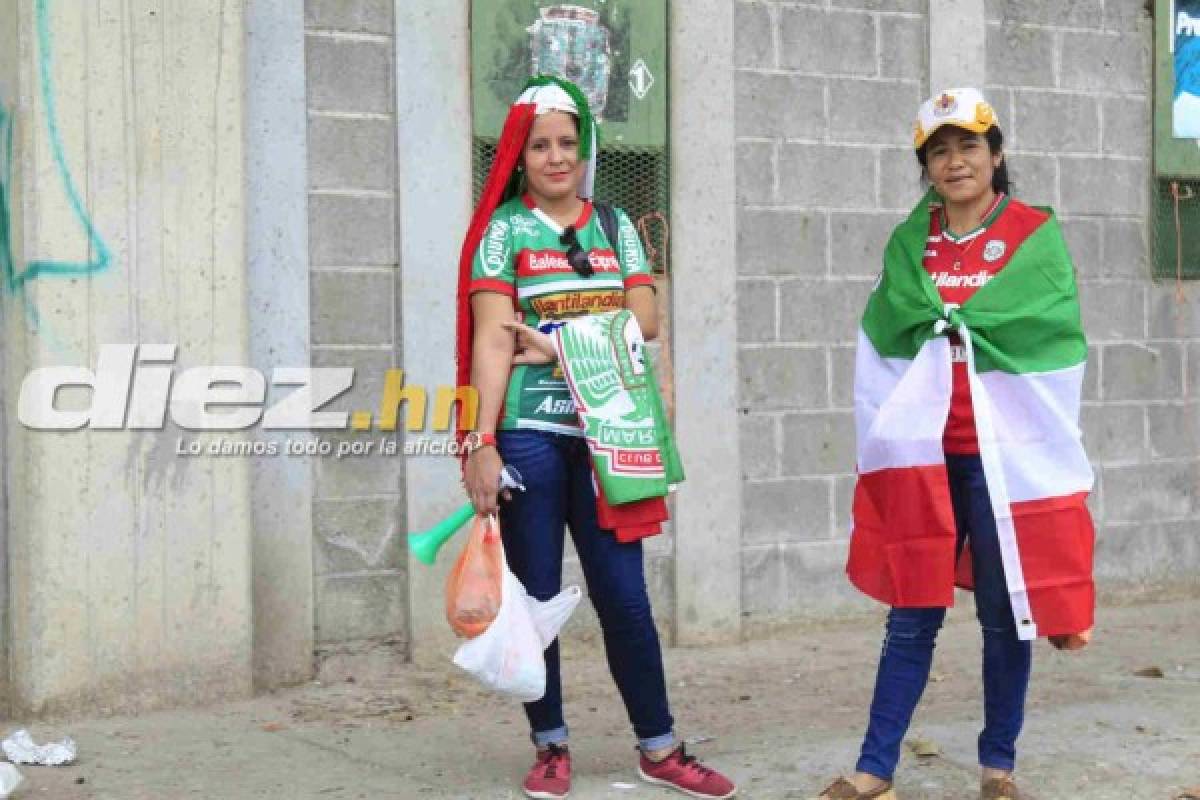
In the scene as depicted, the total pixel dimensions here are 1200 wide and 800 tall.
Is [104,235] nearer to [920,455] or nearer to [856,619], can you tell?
[920,455]

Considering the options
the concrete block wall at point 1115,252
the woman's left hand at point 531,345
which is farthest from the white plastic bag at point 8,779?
the concrete block wall at point 1115,252

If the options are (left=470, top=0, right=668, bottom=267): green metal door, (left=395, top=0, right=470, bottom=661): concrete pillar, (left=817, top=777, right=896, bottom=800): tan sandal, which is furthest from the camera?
(left=470, top=0, right=668, bottom=267): green metal door

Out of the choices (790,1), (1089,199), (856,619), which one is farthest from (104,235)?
(1089,199)

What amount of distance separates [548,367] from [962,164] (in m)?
1.17

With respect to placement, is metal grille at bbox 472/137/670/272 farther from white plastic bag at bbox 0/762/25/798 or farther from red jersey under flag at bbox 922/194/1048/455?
white plastic bag at bbox 0/762/25/798

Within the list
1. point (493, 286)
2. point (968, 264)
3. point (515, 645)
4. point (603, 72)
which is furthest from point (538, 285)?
point (603, 72)

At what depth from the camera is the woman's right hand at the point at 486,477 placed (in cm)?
437

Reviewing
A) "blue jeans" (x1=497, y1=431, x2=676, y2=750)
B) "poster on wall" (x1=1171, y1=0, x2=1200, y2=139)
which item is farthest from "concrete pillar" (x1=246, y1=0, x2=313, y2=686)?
"poster on wall" (x1=1171, y1=0, x2=1200, y2=139)

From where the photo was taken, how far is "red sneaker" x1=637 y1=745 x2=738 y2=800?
4.55 m

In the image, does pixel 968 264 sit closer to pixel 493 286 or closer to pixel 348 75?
pixel 493 286

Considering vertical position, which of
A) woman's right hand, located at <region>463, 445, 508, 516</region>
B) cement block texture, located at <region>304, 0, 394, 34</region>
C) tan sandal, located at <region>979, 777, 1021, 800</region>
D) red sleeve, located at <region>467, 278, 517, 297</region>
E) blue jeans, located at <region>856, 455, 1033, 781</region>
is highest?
cement block texture, located at <region>304, 0, 394, 34</region>

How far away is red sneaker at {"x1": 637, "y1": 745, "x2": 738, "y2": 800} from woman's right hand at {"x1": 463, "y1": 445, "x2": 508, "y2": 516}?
0.83 meters

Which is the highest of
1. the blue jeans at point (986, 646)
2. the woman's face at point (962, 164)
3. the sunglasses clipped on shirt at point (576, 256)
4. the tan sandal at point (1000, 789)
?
the woman's face at point (962, 164)

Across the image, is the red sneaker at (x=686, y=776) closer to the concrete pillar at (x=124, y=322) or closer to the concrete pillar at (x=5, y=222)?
the concrete pillar at (x=124, y=322)
